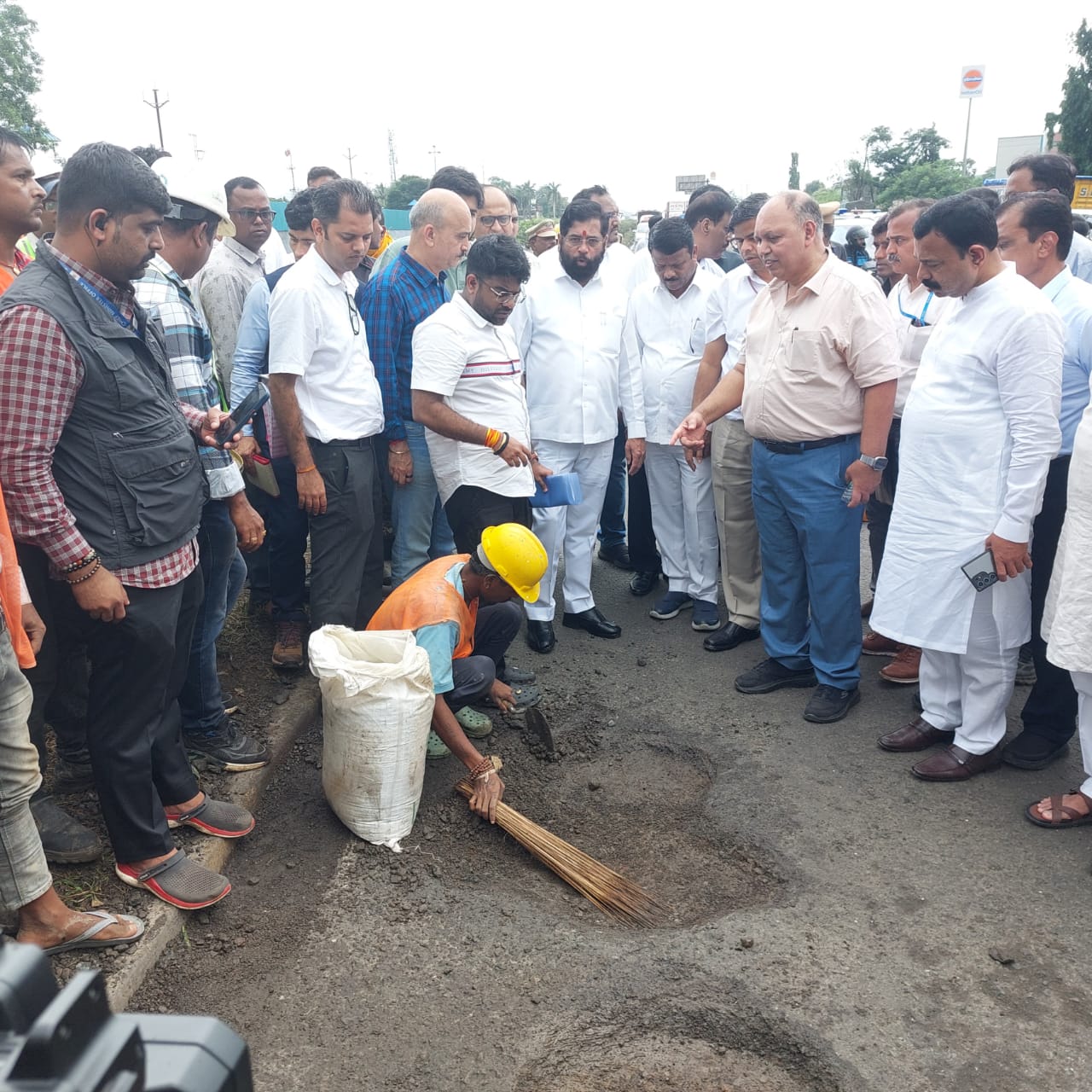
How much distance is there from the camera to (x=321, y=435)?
3.90 meters

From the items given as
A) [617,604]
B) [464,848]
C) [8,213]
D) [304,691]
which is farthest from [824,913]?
[8,213]

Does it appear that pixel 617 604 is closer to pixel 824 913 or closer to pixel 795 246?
pixel 795 246

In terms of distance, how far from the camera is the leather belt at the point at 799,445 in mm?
4039

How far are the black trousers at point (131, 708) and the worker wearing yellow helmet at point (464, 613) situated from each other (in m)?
0.82

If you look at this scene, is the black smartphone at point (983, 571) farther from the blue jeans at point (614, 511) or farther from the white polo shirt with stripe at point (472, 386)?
the blue jeans at point (614, 511)

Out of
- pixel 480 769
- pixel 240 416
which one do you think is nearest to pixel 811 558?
pixel 480 769

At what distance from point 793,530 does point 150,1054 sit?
3.85 meters

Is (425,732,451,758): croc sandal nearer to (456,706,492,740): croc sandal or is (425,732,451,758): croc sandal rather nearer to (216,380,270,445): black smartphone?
(456,706,492,740): croc sandal

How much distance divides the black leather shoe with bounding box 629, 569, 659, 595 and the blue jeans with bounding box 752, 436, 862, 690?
1.24 metres

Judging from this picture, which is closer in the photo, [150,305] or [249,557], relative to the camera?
[150,305]

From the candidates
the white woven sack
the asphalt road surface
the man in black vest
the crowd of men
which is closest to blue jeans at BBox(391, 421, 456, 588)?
the crowd of men

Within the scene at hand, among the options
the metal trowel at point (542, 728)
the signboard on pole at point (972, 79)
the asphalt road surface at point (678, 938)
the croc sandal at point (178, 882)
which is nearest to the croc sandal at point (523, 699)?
the metal trowel at point (542, 728)

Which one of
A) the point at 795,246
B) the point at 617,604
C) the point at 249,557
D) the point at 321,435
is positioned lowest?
the point at 617,604

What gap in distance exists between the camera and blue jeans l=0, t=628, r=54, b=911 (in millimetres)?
2254
